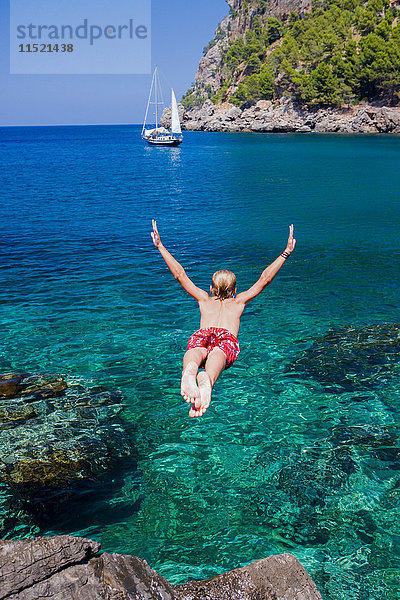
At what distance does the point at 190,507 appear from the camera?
293 inches

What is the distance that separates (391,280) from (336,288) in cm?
236

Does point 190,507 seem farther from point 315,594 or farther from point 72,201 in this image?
point 72,201

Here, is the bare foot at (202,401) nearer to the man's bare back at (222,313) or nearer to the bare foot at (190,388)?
the bare foot at (190,388)

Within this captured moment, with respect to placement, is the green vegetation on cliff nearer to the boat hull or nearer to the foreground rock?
the boat hull

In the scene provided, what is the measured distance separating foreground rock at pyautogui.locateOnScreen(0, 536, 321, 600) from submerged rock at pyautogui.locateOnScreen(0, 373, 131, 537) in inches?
127

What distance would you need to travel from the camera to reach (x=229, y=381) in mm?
11336

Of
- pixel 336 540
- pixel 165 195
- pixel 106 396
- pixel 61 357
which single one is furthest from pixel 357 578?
pixel 165 195

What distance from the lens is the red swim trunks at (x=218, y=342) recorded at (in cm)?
638

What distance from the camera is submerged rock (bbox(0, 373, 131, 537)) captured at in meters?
7.41

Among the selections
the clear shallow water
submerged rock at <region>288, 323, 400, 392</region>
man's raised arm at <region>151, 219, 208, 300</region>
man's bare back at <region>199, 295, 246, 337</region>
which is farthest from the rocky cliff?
man's bare back at <region>199, 295, 246, 337</region>

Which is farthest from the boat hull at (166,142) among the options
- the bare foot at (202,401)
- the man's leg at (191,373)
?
the bare foot at (202,401)

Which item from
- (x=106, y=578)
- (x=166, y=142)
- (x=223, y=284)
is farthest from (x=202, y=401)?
(x=166, y=142)

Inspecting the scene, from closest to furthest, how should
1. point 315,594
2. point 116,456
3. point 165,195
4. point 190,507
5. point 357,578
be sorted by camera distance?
point 315,594, point 357,578, point 190,507, point 116,456, point 165,195

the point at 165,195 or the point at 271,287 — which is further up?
the point at 165,195
